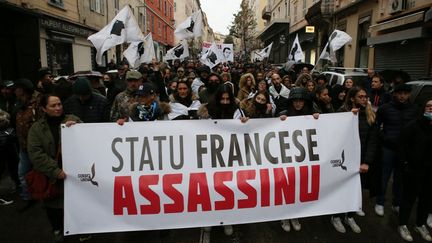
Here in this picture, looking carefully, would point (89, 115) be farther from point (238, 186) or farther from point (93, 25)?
point (93, 25)

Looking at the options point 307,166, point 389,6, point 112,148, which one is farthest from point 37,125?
point 389,6

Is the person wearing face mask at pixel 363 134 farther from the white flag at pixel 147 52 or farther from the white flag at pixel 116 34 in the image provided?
the white flag at pixel 147 52

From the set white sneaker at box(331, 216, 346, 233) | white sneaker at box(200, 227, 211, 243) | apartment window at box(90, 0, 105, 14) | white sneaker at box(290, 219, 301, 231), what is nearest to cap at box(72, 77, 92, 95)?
white sneaker at box(200, 227, 211, 243)

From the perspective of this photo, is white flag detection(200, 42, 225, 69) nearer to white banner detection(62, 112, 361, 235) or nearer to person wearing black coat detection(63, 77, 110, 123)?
person wearing black coat detection(63, 77, 110, 123)

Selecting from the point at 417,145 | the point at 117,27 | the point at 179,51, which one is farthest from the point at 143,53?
the point at 417,145

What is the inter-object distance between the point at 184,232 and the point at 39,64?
12108 mm

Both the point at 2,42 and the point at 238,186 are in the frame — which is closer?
the point at 238,186

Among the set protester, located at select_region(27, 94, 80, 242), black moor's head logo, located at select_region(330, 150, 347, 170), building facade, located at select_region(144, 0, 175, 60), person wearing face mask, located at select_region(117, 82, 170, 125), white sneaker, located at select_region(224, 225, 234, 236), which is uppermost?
building facade, located at select_region(144, 0, 175, 60)

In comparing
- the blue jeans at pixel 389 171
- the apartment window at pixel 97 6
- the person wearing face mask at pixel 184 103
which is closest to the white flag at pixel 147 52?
the person wearing face mask at pixel 184 103

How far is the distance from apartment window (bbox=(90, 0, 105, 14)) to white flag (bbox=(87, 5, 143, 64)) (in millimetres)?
13483

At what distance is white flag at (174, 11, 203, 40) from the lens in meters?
13.4

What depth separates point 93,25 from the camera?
68.1 feet

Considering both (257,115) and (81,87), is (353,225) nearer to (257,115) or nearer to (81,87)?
(257,115)

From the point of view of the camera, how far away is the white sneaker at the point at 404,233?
4125 millimetres
